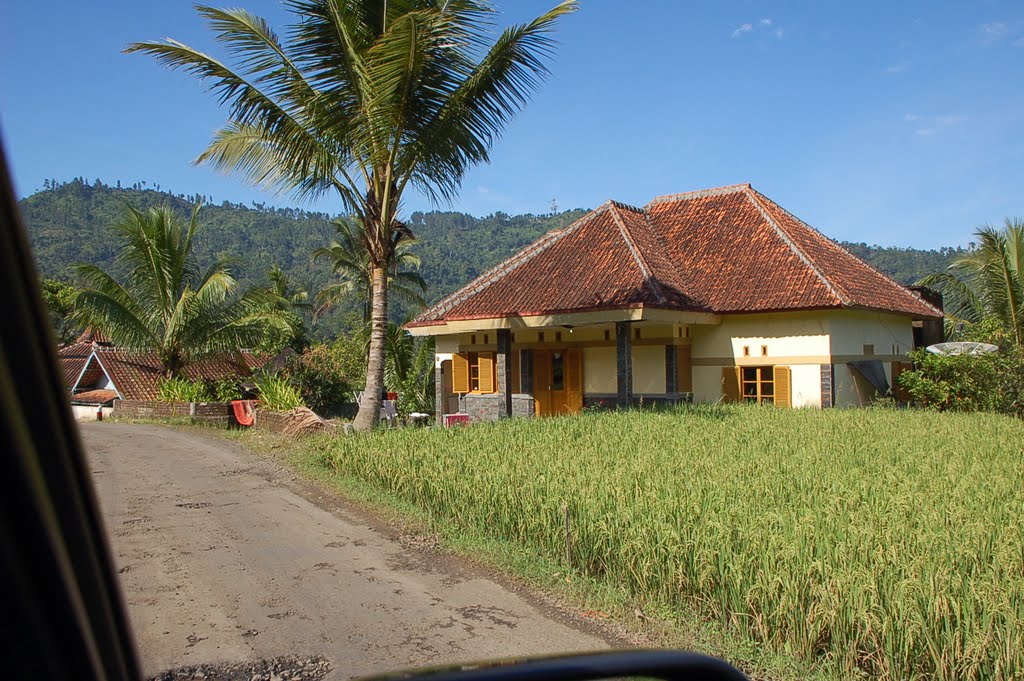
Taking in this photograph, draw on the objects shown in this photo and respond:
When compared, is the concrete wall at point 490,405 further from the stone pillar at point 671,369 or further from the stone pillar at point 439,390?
the stone pillar at point 671,369

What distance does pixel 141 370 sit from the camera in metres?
29.1

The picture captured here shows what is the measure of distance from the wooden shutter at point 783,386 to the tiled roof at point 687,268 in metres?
1.52

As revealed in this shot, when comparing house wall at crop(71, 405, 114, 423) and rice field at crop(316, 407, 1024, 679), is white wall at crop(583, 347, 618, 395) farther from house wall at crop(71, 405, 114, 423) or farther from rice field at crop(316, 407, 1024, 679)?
house wall at crop(71, 405, 114, 423)

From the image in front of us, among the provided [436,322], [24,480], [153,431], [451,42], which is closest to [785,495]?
[24,480]

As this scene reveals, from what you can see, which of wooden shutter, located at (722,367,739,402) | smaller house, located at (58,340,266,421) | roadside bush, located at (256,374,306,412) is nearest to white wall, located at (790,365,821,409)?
wooden shutter, located at (722,367,739,402)

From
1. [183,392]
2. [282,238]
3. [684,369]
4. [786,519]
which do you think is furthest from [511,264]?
[282,238]

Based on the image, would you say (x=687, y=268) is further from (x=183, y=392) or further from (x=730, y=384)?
(x=183, y=392)

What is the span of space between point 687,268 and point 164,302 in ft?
47.6

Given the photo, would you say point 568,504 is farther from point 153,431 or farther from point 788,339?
point 153,431

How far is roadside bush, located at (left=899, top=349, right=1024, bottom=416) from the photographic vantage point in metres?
15.5

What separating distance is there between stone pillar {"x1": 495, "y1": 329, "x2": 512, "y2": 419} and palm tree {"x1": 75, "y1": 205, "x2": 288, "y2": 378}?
6.98 m

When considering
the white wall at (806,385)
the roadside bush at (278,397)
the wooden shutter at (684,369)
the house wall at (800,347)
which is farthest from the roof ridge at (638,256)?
the roadside bush at (278,397)

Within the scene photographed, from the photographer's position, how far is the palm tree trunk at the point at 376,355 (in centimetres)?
1338

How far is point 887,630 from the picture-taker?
155 inches
